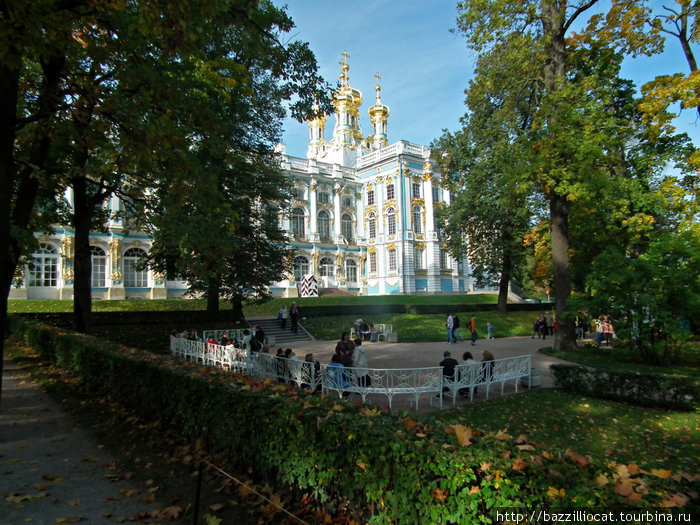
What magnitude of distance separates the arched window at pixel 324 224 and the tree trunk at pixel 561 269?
35.2 metres

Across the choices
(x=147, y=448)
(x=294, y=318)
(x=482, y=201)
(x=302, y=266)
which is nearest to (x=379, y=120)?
(x=302, y=266)

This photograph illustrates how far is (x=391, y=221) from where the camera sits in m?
48.8

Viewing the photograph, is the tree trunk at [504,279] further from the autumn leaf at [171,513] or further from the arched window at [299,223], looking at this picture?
the autumn leaf at [171,513]

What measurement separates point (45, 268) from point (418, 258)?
34.2 meters

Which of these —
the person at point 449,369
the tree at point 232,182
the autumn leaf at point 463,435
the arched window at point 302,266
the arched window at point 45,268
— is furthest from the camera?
the arched window at point 302,266

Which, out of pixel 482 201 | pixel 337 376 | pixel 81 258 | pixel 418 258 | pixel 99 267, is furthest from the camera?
pixel 418 258

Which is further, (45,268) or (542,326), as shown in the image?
(45,268)

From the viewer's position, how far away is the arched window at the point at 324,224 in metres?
49.4

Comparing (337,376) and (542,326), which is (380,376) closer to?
(337,376)

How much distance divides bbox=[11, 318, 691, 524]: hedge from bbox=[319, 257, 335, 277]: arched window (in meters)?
42.3

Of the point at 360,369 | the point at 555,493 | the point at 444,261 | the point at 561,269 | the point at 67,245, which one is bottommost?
the point at 360,369

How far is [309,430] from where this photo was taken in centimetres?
387

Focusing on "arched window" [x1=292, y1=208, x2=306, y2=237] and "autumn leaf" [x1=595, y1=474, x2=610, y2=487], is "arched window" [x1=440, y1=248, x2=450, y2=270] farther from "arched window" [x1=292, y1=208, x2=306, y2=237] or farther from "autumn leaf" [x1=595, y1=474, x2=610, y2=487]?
"autumn leaf" [x1=595, y1=474, x2=610, y2=487]

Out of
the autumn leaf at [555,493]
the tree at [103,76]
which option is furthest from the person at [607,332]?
the autumn leaf at [555,493]
